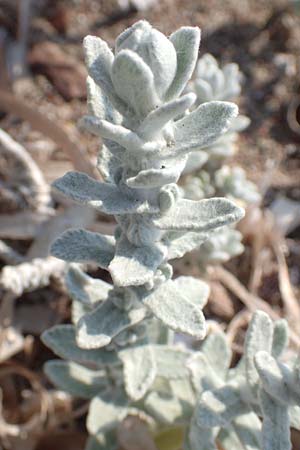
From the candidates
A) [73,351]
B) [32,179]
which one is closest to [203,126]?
[73,351]

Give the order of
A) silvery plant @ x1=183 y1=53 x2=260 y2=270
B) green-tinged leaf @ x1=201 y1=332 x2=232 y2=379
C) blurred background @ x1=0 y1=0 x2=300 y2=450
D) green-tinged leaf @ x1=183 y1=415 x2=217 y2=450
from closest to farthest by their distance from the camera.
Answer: green-tinged leaf @ x1=183 y1=415 x2=217 y2=450
green-tinged leaf @ x1=201 y1=332 x2=232 y2=379
silvery plant @ x1=183 y1=53 x2=260 y2=270
blurred background @ x1=0 y1=0 x2=300 y2=450

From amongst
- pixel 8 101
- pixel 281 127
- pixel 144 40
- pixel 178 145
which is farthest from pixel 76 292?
pixel 281 127

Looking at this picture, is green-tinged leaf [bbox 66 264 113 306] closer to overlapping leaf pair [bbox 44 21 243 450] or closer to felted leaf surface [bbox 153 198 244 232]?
overlapping leaf pair [bbox 44 21 243 450]

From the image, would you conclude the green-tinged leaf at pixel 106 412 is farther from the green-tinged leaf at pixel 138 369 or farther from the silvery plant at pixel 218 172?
the silvery plant at pixel 218 172

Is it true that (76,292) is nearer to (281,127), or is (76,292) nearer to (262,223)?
(262,223)

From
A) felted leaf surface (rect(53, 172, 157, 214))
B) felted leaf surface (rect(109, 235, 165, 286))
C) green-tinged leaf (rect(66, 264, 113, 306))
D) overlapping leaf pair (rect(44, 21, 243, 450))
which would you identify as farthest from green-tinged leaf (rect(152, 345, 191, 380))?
felted leaf surface (rect(53, 172, 157, 214))

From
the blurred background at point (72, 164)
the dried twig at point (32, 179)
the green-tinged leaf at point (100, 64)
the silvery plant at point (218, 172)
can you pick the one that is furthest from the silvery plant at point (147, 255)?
the dried twig at point (32, 179)

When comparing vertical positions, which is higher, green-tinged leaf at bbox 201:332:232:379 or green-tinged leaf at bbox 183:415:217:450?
green-tinged leaf at bbox 201:332:232:379
